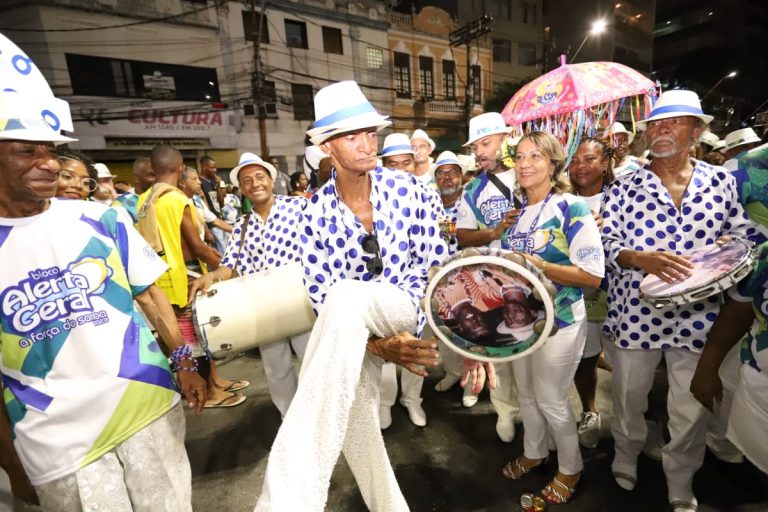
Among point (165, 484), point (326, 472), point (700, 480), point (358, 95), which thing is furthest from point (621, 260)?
point (165, 484)

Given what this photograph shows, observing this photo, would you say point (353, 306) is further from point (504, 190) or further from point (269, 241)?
point (504, 190)

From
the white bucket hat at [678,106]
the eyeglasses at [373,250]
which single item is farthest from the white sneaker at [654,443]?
the eyeglasses at [373,250]

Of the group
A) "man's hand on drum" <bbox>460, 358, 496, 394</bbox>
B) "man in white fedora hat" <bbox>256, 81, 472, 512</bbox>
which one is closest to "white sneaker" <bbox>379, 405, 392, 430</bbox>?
"man in white fedora hat" <bbox>256, 81, 472, 512</bbox>

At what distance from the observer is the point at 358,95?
1.90 metres

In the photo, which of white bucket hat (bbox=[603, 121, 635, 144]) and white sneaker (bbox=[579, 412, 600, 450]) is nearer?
white sneaker (bbox=[579, 412, 600, 450])

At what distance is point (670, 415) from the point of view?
2473 millimetres

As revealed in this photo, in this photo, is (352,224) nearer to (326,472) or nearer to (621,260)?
(326,472)

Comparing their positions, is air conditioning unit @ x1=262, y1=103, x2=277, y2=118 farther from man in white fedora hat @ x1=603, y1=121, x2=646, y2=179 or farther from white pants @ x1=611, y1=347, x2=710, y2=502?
Result: white pants @ x1=611, y1=347, x2=710, y2=502

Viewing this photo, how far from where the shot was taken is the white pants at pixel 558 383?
241 cm

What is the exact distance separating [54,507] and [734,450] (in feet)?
14.1

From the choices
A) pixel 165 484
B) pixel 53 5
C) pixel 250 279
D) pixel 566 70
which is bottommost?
pixel 165 484

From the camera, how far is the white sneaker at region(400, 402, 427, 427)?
361 centimetres

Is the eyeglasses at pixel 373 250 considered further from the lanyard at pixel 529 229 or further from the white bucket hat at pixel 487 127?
the white bucket hat at pixel 487 127

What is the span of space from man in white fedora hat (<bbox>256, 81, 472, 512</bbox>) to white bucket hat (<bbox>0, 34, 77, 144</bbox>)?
1.11m
